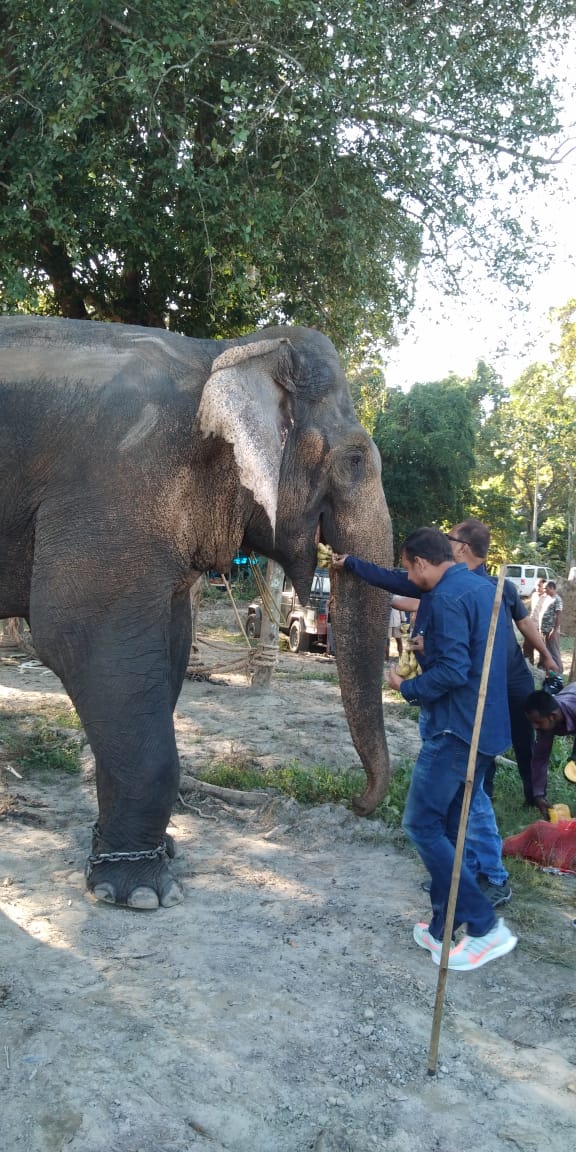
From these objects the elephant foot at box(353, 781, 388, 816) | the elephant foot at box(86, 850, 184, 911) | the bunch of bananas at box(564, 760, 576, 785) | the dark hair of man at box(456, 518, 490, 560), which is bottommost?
the elephant foot at box(86, 850, 184, 911)

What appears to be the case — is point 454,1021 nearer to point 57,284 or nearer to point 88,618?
point 88,618

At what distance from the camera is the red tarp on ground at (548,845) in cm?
505

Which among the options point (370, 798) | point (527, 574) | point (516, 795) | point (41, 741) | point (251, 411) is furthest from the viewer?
point (527, 574)

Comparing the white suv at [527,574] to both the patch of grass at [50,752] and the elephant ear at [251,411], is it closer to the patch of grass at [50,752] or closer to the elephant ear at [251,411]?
the patch of grass at [50,752]

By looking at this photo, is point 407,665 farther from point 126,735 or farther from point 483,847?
point 126,735

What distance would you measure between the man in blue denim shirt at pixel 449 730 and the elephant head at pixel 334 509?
2.47 ft

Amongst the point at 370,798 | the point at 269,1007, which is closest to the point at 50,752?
the point at 370,798

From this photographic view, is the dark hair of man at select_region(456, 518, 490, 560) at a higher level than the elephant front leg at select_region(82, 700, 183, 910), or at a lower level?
higher

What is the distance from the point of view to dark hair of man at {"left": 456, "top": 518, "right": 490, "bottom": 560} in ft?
17.3

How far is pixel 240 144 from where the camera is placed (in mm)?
8156

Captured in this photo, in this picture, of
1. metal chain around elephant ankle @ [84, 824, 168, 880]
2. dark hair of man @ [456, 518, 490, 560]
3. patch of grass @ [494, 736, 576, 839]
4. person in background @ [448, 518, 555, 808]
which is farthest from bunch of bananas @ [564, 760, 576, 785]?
metal chain around elephant ankle @ [84, 824, 168, 880]

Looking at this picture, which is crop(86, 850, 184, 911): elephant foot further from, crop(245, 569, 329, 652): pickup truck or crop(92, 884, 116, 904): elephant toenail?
crop(245, 569, 329, 652): pickup truck

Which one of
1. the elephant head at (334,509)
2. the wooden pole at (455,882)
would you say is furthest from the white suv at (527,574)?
the wooden pole at (455,882)

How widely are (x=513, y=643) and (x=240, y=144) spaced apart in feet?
17.8
